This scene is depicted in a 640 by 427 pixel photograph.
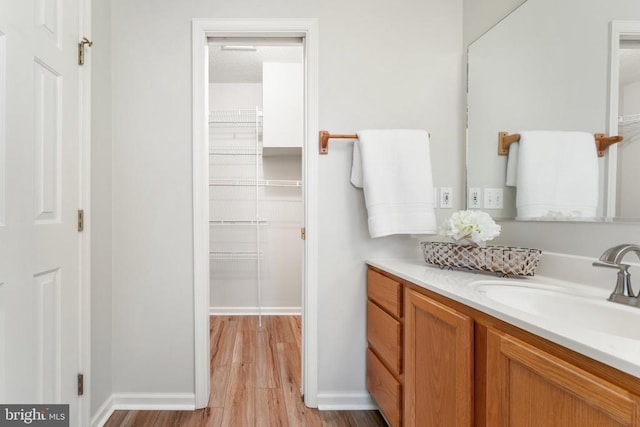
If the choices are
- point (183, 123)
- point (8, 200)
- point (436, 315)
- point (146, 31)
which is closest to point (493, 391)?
point (436, 315)

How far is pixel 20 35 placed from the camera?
3.45 feet

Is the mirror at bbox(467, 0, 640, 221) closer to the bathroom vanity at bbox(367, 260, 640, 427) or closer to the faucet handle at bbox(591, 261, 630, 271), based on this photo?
the faucet handle at bbox(591, 261, 630, 271)

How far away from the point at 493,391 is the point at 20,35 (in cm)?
181

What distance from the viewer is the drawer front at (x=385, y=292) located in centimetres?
136

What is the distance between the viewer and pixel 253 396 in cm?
183

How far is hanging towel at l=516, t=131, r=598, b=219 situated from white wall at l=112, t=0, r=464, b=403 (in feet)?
2.00

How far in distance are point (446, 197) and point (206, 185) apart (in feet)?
4.52

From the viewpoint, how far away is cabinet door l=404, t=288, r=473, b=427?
35.3 inches

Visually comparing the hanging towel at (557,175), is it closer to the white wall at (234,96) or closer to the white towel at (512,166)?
the white towel at (512,166)

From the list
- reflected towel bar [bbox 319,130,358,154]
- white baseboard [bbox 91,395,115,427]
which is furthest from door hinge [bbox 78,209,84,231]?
reflected towel bar [bbox 319,130,358,154]

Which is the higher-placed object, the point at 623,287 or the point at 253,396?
the point at 623,287

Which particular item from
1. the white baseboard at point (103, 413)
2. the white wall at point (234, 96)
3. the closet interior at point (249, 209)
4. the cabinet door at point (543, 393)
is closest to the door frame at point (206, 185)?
the white baseboard at point (103, 413)

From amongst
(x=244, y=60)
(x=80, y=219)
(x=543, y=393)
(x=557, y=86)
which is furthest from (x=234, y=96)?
(x=543, y=393)

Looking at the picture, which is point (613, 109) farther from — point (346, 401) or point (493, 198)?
point (346, 401)
